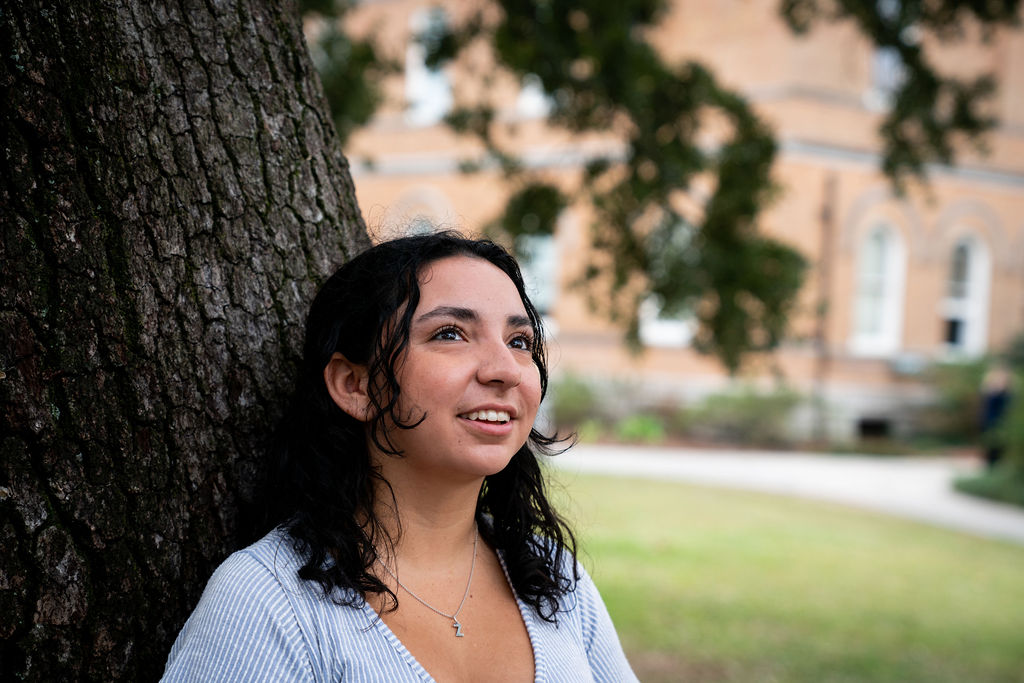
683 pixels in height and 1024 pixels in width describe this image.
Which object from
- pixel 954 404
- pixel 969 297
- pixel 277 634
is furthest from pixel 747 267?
pixel 969 297

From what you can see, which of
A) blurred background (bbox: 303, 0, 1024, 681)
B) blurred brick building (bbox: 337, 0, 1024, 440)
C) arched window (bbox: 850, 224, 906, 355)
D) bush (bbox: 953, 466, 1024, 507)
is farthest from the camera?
arched window (bbox: 850, 224, 906, 355)

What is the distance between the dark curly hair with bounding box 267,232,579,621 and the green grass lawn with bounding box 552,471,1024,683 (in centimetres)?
264

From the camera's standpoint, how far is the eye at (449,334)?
186cm

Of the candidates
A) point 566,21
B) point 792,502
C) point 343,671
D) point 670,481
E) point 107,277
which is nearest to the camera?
point 343,671

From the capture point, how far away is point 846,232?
19125 mm

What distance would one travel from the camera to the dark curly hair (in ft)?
5.98

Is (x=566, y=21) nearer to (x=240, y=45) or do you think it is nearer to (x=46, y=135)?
(x=240, y=45)

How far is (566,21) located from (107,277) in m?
4.29

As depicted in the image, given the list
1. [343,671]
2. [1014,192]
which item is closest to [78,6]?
[343,671]

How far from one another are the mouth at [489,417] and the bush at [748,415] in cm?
1709

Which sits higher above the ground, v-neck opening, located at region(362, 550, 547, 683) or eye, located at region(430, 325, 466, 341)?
eye, located at region(430, 325, 466, 341)

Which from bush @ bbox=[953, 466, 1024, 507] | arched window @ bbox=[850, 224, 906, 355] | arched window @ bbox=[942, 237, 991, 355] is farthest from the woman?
arched window @ bbox=[942, 237, 991, 355]

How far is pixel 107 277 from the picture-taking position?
182 centimetres

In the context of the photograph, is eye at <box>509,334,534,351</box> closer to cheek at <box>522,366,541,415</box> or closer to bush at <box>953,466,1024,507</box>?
cheek at <box>522,366,541,415</box>
